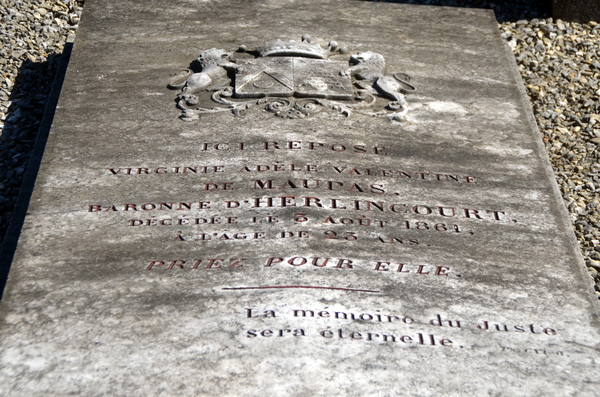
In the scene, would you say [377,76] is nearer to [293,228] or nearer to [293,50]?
[293,50]

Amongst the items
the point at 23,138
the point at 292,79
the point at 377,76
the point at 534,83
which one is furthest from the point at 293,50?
the point at 534,83

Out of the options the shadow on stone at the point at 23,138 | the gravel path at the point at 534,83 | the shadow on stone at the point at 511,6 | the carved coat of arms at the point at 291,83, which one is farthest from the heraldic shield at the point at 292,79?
the shadow on stone at the point at 511,6

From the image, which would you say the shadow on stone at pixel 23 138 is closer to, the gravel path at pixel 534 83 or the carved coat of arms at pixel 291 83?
the gravel path at pixel 534 83

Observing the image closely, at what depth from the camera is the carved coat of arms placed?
21.6 feet

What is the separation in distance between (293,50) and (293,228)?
2.27 metres

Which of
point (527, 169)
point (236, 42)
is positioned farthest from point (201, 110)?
point (527, 169)

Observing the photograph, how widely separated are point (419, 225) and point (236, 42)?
113 inches

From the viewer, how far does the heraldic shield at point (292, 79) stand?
6672 mm

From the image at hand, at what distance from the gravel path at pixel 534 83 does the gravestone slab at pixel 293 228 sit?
54 cm

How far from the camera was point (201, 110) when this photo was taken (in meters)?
6.49

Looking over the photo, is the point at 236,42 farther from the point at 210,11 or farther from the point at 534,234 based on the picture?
the point at 534,234

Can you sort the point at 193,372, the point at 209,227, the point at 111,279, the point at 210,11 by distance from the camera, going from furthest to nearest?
the point at 210,11 < the point at 209,227 < the point at 111,279 < the point at 193,372

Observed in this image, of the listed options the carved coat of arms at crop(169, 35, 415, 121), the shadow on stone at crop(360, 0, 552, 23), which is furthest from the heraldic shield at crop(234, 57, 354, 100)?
the shadow on stone at crop(360, 0, 552, 23)

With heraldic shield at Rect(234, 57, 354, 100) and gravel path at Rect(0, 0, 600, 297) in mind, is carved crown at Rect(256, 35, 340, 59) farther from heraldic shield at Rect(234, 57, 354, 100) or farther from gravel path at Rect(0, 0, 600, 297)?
gravel path at Rect(0, 0, 600, 297)
